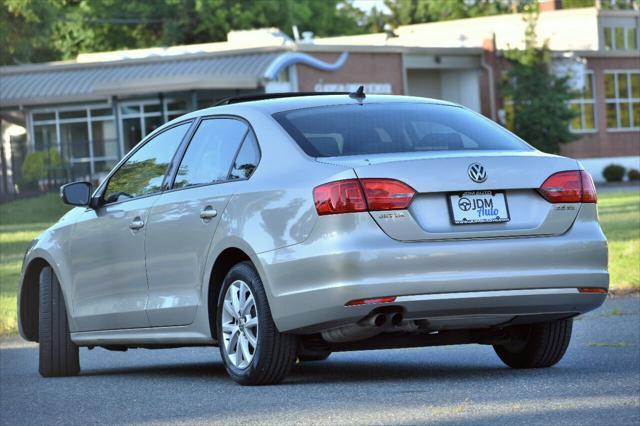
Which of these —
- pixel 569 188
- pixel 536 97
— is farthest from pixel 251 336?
pixel 536 97

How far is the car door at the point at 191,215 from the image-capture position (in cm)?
849

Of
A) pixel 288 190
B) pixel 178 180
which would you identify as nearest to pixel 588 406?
pixel 288 190

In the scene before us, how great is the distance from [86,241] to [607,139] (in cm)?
5453

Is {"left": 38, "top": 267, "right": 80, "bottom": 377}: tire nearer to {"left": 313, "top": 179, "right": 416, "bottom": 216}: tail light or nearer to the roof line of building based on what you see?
{"left": 313, "top": 179, "right": 416, "bottom": 216}: tail light

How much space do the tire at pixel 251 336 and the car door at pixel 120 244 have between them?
1.01 metres

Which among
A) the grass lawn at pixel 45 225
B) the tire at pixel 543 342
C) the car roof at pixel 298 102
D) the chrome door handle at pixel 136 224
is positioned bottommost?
the grass lawn at pixel 45 225

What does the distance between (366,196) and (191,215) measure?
4.76 feet

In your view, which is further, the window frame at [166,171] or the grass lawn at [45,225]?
the grass lawn at [45,225]

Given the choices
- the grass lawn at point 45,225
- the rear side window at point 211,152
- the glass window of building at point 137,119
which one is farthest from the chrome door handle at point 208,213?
the glass window of building at point 137,119

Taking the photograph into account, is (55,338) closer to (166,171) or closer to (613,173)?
(166,171)

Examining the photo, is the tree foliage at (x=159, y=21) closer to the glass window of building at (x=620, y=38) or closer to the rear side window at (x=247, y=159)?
the glass window of building at (x=620, y=38)

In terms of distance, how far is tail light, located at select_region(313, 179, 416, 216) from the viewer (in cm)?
756

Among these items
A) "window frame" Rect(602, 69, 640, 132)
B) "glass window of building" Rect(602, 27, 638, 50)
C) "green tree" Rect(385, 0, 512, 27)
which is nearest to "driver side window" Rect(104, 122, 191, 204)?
"window frame" Rect(602, 69, 640, 132)

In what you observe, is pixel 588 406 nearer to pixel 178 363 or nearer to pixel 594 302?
pixel 594 302
